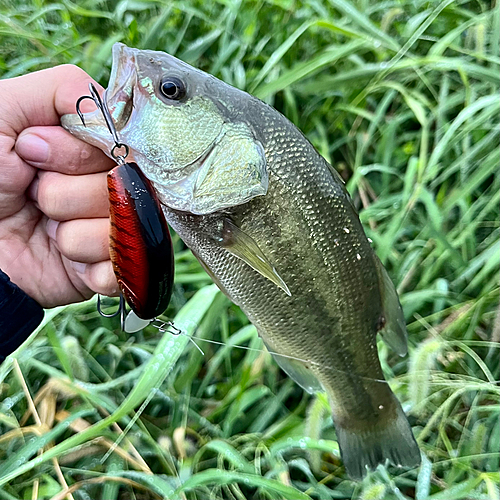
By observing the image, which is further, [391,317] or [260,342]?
[260,342]

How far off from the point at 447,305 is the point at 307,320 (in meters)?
0.74

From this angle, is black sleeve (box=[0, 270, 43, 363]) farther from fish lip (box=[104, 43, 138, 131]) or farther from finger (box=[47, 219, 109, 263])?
fish lip (box=[104, 43, 138, 131])

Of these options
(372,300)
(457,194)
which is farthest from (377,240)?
(372,300)

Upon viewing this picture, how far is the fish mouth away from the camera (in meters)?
0.69

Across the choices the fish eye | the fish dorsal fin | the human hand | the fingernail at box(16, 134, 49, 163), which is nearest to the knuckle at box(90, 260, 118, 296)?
the human hand

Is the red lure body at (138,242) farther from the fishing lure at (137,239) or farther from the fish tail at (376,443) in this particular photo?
the fish tail at (376,443)

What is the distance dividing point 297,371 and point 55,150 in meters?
0.67

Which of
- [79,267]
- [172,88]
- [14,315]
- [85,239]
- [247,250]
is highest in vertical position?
[172,88]

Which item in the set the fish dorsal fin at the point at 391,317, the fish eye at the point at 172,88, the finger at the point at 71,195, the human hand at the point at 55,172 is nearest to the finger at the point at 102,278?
the human hand at the point at 55,172

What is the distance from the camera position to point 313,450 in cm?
107

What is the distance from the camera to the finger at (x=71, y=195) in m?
0.81

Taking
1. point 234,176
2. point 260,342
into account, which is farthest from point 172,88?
point 260,342

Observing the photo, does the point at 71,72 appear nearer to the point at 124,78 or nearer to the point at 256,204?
the point at 124,78

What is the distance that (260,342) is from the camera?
128 cm
